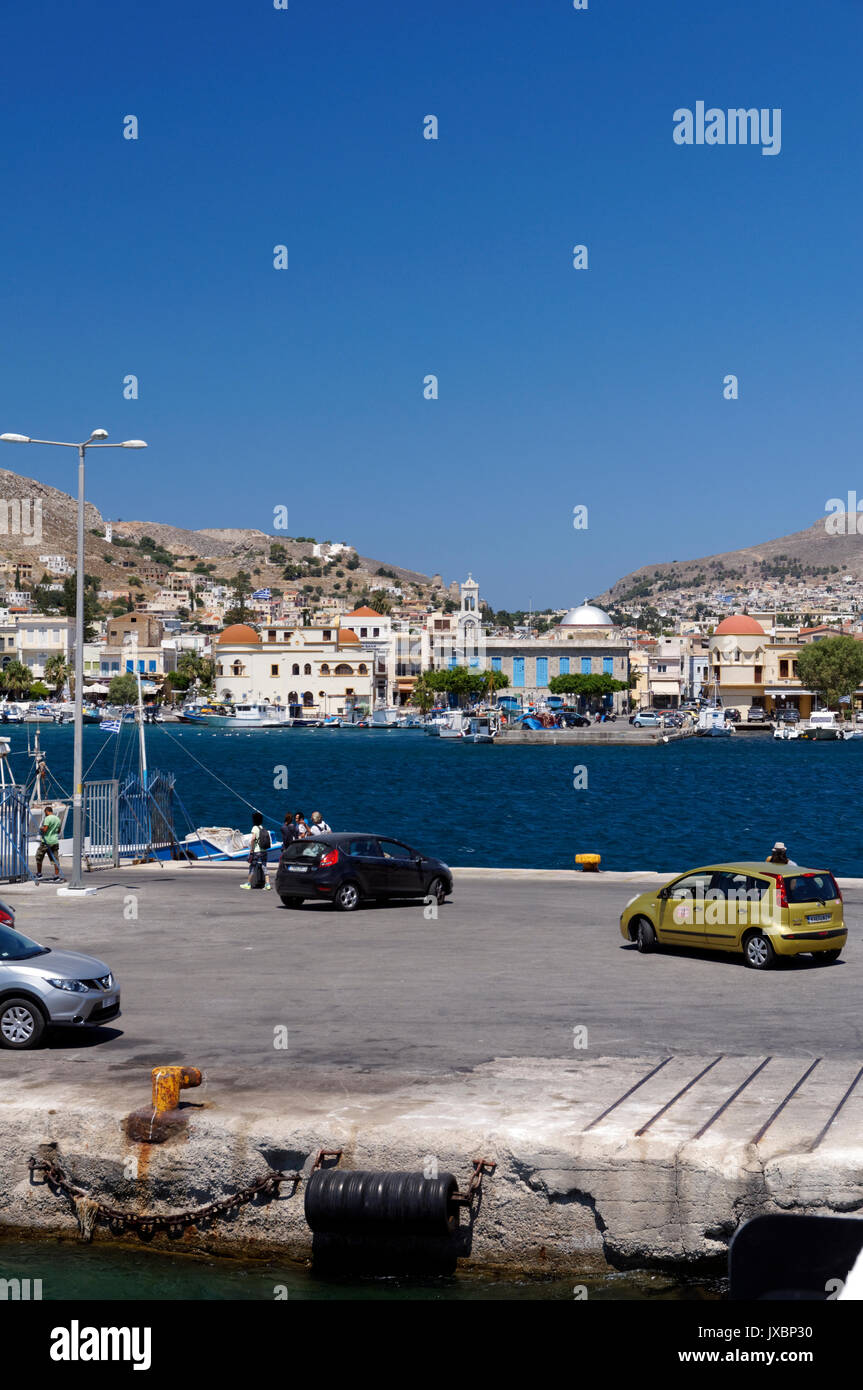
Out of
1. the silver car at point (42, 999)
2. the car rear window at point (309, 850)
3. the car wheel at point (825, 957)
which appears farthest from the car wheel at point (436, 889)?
the silver car at point (42, 999)

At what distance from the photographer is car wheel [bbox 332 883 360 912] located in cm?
2489

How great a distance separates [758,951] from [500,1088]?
24.7 feet

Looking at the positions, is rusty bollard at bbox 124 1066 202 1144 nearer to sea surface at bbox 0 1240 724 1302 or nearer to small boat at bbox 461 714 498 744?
sea surface at bbox 0 1240 724 1302

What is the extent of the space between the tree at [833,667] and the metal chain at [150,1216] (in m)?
181

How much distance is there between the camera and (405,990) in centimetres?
1727

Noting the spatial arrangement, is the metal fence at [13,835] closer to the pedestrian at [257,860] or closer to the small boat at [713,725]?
the pedestrian at [257,860]

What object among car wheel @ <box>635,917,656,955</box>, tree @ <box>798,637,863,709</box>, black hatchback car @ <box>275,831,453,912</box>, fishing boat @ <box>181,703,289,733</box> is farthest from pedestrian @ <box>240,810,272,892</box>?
tree @ <box>798,637,863,709</box>

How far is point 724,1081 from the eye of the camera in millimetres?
12602

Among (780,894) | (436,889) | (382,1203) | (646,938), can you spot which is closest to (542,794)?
(436,889)

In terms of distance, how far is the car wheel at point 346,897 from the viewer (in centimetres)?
2489

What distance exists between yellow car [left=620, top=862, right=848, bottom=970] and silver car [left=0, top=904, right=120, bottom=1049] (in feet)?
29.0
